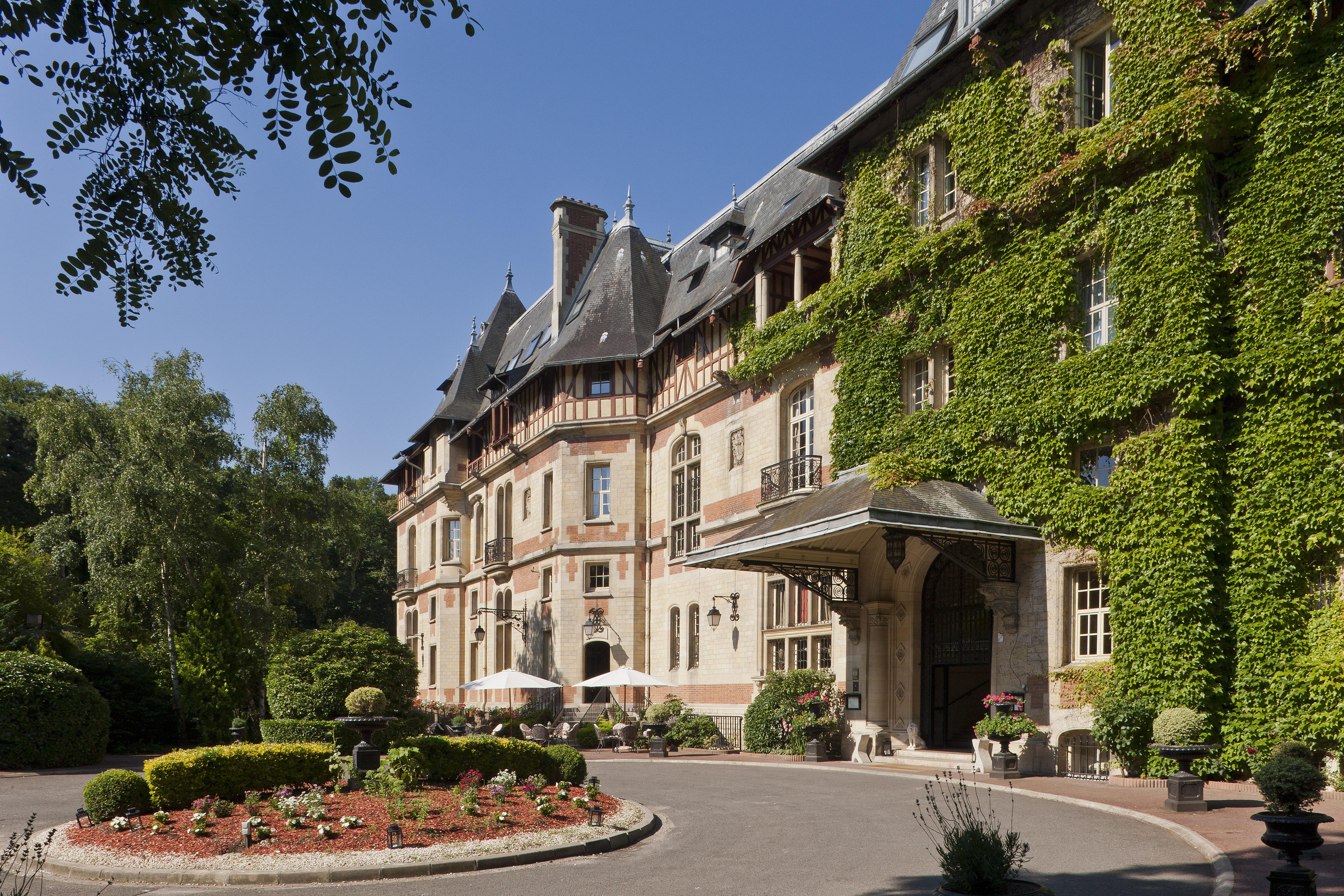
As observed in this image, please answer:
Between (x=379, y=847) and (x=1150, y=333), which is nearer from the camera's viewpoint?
(x=379, y=847)

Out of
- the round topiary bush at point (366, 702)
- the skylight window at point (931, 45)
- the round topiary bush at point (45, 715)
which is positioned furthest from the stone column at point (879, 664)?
the round topiary bush at point (45, 715)

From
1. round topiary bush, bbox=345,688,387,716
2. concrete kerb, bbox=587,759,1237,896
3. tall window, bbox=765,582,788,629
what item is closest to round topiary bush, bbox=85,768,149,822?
round topiary bush, bbox=345,688,387,716

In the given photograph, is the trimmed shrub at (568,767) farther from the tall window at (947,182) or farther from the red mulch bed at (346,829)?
the tall window at (947,182)

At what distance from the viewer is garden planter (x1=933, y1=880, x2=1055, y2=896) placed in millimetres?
6926

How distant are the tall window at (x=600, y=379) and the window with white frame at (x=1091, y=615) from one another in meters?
19.2

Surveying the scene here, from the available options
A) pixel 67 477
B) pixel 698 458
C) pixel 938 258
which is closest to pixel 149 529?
pixel 67 477

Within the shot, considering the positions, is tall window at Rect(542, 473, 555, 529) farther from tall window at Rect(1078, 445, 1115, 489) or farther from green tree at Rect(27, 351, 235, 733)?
tall window at Rect(1078, 445, 1115, 489)

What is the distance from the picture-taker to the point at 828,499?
21688mm

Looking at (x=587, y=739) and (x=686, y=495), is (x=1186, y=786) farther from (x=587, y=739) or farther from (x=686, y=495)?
(x=686, y=495)

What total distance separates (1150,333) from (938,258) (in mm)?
5330

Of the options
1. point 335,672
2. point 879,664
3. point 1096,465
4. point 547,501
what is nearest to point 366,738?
point 335,672

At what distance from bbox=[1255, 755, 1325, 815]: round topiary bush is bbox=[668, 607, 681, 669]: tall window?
2332cm

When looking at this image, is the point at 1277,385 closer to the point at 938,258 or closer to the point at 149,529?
the point at 938,258

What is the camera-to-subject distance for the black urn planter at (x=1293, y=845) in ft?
22.5
